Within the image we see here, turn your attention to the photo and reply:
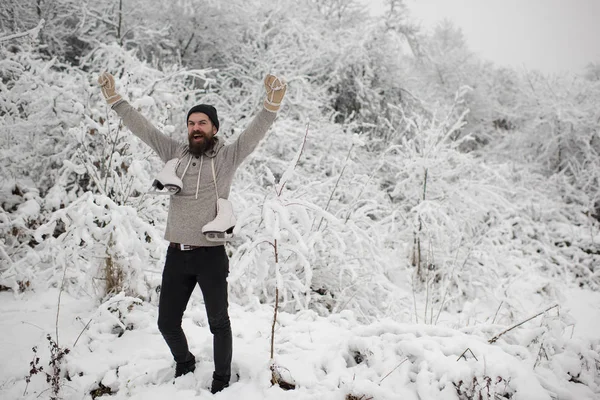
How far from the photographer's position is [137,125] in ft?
6.82

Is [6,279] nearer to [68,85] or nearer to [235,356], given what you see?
[68,85]

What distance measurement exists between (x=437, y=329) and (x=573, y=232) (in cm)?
788

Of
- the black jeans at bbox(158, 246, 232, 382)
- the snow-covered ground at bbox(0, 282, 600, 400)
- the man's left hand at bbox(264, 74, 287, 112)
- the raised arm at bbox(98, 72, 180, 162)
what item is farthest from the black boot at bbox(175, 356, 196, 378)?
the man's left hand at bbox(264, 74, 287, 112)

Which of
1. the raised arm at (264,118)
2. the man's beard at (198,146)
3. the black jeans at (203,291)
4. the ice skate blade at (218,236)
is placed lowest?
the black jeans at (203,291)

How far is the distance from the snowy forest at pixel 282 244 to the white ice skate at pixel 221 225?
75mm

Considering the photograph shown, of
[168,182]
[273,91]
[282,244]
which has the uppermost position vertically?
[273,91]

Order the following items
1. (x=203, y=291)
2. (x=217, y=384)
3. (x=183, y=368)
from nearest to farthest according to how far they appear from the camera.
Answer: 1. (x=203, y=291)
2. (x=217, y=384)
3. (x=183, y=368)

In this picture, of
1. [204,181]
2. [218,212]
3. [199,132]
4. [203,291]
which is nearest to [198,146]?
[199,132]

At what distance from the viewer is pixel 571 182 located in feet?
33.5

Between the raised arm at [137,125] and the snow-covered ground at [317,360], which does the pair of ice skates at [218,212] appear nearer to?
the raised arm at [137,125]

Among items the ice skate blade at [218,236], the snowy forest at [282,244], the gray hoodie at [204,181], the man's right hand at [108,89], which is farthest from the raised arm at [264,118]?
the man's right hand at [108,89]

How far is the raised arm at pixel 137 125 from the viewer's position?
81.8 inches

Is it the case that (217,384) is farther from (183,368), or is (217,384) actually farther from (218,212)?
(218,212)

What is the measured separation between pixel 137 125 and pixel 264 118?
0.87m
